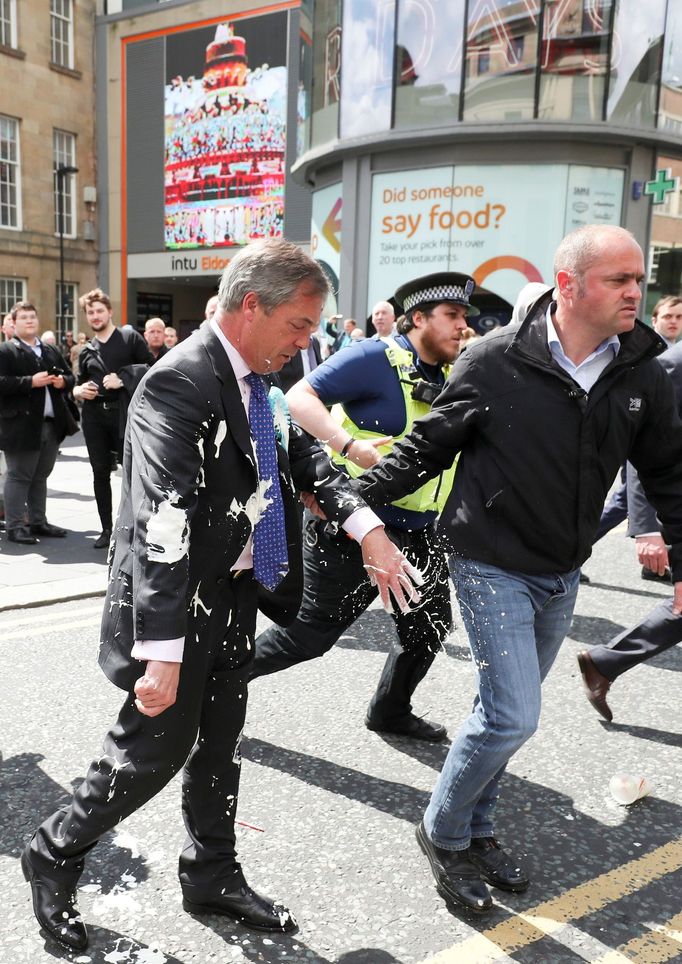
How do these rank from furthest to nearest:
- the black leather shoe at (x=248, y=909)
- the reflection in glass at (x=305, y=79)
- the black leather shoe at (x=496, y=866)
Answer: the reflection in glass at (x=305, y=79) < the black leather shoe at (x=496, y=866) < the black leather shoe at (x=248, y=909)

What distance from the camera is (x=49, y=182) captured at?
27703 mm

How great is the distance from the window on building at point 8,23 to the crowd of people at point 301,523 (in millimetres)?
28537

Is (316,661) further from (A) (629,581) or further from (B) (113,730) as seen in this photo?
(A) (629,581)

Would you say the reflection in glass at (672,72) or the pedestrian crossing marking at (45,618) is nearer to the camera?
the pedestrian crossing marking at (45,618)

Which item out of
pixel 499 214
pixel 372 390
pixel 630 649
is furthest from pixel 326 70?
pixel 630 649

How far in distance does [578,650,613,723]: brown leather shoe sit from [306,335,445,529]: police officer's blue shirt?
3.84 feet

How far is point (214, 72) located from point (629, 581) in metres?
25.1

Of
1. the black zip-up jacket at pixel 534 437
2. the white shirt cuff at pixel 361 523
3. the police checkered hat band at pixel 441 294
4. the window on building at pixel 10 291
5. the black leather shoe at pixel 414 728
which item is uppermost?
the window on building at pixel 10 291

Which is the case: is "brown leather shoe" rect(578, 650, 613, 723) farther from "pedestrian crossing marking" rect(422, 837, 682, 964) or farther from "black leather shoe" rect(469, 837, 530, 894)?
"black leather shoe" rect(469, 837, 530, 894)

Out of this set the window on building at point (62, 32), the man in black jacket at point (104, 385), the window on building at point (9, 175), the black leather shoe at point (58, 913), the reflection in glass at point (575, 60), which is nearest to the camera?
the black leather shoe at point (58, 913)

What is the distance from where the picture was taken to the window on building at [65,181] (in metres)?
28.0

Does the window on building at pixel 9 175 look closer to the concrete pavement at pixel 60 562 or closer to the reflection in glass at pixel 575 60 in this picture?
the reflection in glass at pixel 575 60

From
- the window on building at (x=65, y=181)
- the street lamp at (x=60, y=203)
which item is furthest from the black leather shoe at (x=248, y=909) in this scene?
the window on building at (x=65, y=181)

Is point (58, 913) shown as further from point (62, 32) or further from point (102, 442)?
point (62, 32)
